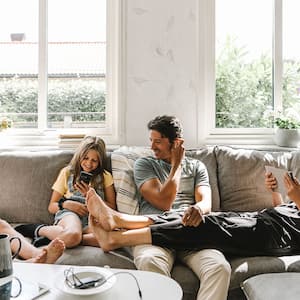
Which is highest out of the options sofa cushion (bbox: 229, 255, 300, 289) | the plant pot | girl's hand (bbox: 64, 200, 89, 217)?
→ the plant pot

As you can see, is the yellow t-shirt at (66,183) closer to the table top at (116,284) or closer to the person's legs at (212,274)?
the person's legs at (212,274)

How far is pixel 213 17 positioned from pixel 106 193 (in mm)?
1673

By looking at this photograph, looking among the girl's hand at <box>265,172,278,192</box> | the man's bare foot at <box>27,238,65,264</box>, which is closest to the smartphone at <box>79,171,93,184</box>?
the man's bare foot at <box>27,238,65,264</box>

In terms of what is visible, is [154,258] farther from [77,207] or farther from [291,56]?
[291,56]

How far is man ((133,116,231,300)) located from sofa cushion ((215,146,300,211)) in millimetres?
193

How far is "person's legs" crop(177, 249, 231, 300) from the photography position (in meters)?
1.73

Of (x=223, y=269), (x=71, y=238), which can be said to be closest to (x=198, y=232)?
(x=223, y=269)

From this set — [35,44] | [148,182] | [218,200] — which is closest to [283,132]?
[218,200]

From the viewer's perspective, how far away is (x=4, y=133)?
10.6 ft

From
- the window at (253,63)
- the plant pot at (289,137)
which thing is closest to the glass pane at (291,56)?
the window at (253,63)

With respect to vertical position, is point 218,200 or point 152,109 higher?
point 152,109

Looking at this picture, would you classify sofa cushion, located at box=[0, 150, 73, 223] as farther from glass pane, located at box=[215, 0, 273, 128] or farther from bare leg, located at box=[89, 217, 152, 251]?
glass pane, located at box=[215, 0, 273, 128]

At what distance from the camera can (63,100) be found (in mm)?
3314

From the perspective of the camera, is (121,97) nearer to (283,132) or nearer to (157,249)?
(283,132)
